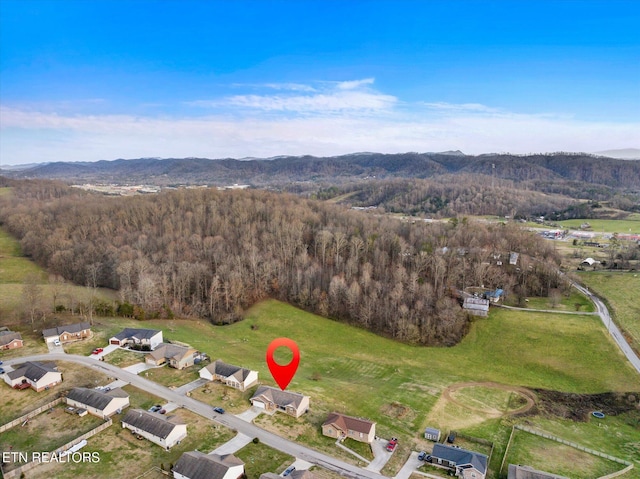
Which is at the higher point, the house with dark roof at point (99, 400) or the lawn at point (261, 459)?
the house with dark roof at point (99, 400)

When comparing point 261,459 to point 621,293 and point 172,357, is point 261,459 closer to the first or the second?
point 172,357

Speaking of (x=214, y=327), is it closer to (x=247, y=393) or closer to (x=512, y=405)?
(x=247, y=393)

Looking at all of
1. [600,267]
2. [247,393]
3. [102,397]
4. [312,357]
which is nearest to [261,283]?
[312,357]

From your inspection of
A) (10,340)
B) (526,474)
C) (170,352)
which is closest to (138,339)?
(170,352)

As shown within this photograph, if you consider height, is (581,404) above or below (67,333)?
below

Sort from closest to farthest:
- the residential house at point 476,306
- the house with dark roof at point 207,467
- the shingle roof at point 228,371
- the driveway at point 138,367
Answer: the house with dark roof at point 207,467 < the shingle roof at point 228,371 < the driveway at point 138,367 < the residential house at point 476,306

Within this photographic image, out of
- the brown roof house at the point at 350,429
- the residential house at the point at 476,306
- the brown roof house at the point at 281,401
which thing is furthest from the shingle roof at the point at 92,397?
the residential house at the point at 476,306

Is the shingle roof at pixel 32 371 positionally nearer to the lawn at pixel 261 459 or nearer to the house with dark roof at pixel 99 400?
the house with dark roof at pixel 99 400
